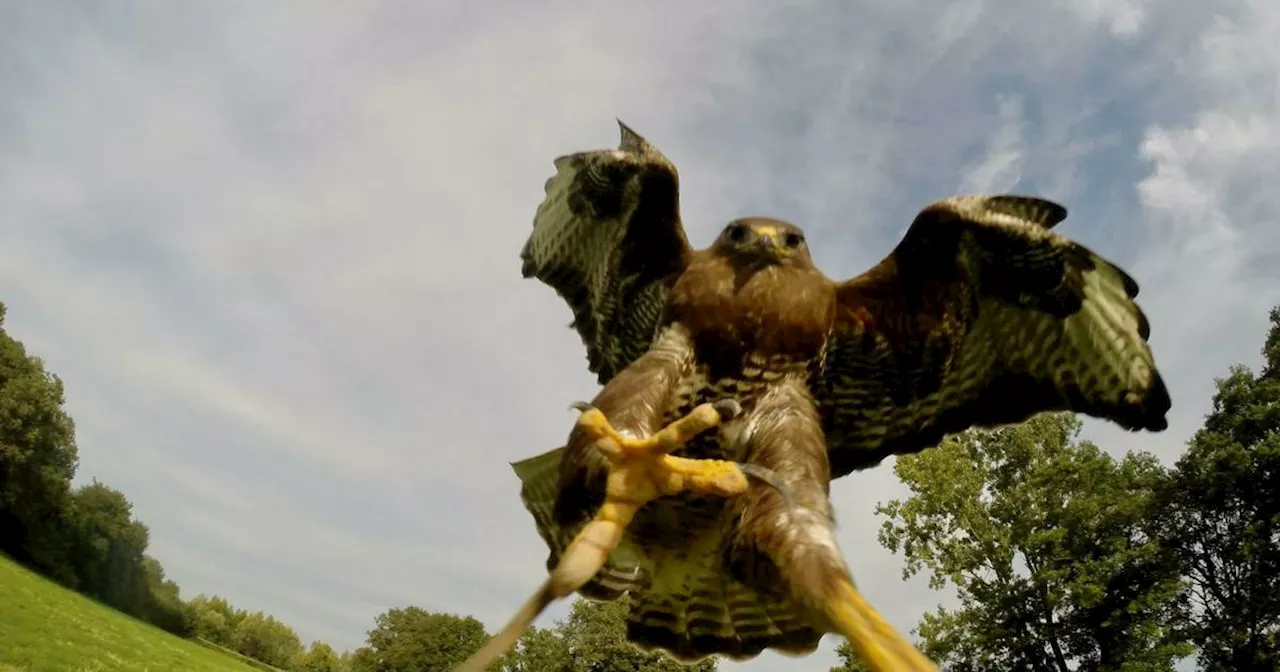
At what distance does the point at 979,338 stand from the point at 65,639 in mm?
23056

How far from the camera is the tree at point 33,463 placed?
33.8 meters

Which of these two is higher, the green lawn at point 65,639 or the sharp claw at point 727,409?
the sharp claw at point 727,409

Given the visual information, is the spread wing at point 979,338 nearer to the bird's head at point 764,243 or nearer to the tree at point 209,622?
the bird's head at point 764,243

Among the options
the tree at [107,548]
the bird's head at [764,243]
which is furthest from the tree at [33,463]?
the bird's head at [764,243]

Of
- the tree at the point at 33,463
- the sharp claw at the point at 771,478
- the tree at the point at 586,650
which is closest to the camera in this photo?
the sharp claw at the point at 771,478

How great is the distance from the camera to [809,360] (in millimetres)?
2910

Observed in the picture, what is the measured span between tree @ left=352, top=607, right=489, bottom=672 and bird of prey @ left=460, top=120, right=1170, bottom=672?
37.2 meters

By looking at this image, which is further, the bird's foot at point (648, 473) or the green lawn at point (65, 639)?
the green lawn at point (65, 639)

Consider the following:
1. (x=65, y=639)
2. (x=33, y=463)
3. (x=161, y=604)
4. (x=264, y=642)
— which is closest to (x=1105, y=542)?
(x=65, y=639)

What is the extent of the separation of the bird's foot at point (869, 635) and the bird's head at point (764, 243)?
157 centimetres

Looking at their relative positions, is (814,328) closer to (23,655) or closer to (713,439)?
(713,439)

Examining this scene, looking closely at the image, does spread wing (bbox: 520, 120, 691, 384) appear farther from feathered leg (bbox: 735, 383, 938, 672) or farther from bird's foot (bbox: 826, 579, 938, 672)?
bird's foot (bbox: 826, 579, 938, 672)

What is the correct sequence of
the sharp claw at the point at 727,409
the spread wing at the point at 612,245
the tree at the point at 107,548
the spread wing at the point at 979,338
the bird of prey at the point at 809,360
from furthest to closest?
the tree at the point at 107,548
the spread wing at the point at 612,245
the spread wing at the point at 979,338
the bird of prey at the point at 809,360
the sharp claw at the point at 727,409

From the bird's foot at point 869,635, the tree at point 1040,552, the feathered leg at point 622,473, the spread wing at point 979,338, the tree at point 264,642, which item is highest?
the tree at point 1040,552
